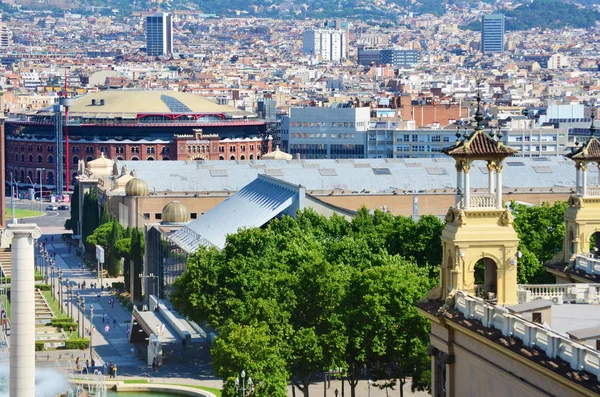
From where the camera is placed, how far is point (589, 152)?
51.5 metres

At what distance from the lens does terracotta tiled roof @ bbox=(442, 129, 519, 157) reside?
4422cm

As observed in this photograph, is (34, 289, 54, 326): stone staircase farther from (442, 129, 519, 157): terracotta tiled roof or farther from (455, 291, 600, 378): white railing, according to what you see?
(455, 291, 600, 378): white railing

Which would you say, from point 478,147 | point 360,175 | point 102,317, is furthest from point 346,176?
point 478,147

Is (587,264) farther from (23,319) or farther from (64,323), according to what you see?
(64,323)

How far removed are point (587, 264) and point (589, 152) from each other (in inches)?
120

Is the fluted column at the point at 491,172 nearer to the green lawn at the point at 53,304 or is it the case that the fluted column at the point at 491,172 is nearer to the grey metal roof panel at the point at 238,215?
the grey metal roof panel at the point at 238,215

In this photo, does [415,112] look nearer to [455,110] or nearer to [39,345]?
[455,110]

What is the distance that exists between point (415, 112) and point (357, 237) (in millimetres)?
119051

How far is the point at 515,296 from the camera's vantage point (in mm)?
43969

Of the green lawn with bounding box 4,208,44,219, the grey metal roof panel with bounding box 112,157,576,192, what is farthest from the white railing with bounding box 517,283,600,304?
the green lawn with bounding box 4,208,44,219

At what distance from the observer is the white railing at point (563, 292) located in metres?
45.2

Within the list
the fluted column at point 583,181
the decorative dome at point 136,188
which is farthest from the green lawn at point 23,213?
the fluted column at point 583,181

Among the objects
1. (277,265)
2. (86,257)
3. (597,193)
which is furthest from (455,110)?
(597,193)

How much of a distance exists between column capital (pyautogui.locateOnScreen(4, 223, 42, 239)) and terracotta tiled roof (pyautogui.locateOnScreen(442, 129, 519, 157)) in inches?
468
